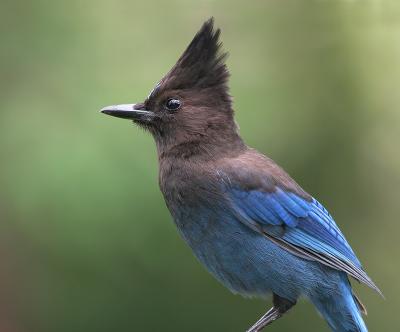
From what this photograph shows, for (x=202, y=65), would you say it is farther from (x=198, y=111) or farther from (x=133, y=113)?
(x=133, y=113)

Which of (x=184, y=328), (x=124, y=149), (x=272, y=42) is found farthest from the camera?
(x=272, y=42)

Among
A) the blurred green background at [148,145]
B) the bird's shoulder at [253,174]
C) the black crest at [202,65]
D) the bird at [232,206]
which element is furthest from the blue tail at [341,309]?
the blurred green background at [148,145]

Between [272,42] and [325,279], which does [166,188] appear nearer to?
[325,279]

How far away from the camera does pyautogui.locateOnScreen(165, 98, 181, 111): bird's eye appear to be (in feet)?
16.6

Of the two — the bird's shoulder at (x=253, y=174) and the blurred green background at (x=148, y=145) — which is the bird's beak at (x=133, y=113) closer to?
the bird's shoulder at (x=253, y=174)

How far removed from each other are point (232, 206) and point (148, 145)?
1085 millimetres

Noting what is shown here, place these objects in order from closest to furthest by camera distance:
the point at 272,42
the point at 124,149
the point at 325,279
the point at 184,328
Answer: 1. the point at 325,279
2. the point at 124,149
3. the point at 184,328
4. the point at 272,42

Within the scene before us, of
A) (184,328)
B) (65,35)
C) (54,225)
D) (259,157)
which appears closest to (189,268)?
(184,328)

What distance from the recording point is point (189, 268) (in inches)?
234

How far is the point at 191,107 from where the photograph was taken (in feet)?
16.5

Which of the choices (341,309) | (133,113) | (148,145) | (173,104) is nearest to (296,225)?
(341,309)

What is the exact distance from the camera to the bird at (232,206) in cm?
467

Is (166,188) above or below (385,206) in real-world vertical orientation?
above

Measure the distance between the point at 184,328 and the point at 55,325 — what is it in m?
0.72
